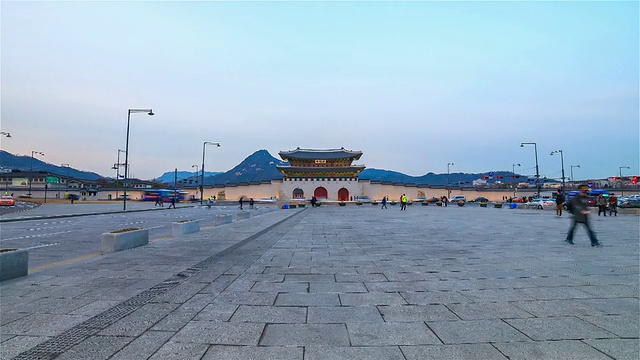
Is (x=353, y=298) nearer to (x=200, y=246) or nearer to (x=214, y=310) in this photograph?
(x=214, y=310)

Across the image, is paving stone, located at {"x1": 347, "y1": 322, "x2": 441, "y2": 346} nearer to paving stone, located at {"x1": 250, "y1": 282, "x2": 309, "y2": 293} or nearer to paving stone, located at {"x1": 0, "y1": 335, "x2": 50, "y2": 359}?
paving stone, located at {"x1": 250, "y1": 282, "x2": 309, "y2": 293}

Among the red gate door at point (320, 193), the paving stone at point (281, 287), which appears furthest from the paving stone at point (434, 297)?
the red gate door at point (320, 193)

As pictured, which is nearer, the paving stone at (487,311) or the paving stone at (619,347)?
the paving stone at (619,347)

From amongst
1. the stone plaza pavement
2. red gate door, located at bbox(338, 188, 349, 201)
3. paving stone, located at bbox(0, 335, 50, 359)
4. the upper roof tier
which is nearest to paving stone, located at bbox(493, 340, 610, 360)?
the stone plaza pavement

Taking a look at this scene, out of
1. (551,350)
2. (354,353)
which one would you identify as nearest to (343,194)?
(551,350)

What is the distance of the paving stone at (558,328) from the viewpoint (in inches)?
121

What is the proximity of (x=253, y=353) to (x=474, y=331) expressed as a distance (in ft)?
7.15

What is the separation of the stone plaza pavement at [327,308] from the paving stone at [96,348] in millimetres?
16

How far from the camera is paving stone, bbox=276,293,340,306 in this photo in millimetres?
4059

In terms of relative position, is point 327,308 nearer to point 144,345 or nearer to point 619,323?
point 144,345

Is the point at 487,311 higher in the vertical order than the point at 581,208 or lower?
lower

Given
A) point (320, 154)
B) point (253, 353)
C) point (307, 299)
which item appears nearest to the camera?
point (253, 353)

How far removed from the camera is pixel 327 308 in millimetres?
3893

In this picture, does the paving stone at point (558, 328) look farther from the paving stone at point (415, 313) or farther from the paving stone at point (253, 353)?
the paving stone at point (253, 353)
